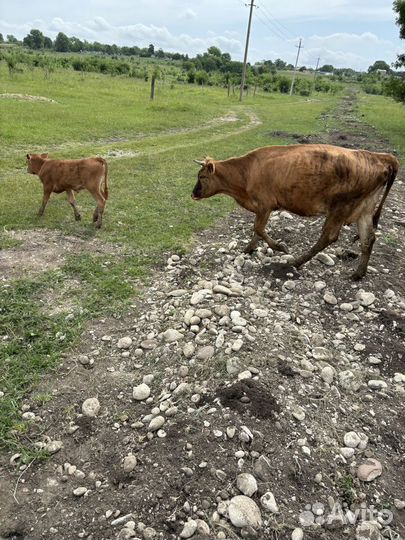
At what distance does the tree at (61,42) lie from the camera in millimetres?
145500

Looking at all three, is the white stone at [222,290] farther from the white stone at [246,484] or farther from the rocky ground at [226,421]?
the white stone at [246,484]

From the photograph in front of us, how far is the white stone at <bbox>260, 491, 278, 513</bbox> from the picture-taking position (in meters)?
3.71

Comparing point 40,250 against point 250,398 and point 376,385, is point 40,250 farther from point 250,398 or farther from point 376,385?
point 376,385

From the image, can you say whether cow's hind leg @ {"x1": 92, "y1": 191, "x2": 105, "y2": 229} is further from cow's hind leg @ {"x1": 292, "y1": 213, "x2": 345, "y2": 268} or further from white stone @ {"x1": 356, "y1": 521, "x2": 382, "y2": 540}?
white stone @ {"x1": 356, "y1": 521, "x2": 382, "y2": 540}

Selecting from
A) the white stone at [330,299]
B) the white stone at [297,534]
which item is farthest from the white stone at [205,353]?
the white stone at [330,299]

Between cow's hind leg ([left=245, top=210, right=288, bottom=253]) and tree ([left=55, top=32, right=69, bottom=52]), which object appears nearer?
cow's hind leg ([left=245, top=210, right=288, bottom=253])

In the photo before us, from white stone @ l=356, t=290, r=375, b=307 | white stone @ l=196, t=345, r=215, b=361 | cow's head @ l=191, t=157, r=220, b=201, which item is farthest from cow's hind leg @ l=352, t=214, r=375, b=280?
white stone @ l=196, t=345, r=215, b=361

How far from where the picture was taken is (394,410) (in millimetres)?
4953

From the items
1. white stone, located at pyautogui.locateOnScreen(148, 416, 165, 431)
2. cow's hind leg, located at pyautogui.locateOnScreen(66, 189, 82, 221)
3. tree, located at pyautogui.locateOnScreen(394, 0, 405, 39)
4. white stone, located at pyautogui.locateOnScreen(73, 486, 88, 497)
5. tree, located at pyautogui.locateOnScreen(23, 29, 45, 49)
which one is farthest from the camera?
tree, located at pyautogui.locateOnScreen(23, 29, 45, 49)

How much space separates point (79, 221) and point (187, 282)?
383cm

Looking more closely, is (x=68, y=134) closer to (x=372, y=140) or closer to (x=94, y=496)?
(x=372, y=140)

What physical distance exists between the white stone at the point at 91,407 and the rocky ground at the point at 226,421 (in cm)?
1

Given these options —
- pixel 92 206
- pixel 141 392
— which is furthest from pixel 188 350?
pixel 92 206

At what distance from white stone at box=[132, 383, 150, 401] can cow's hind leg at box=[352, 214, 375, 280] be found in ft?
14.0
